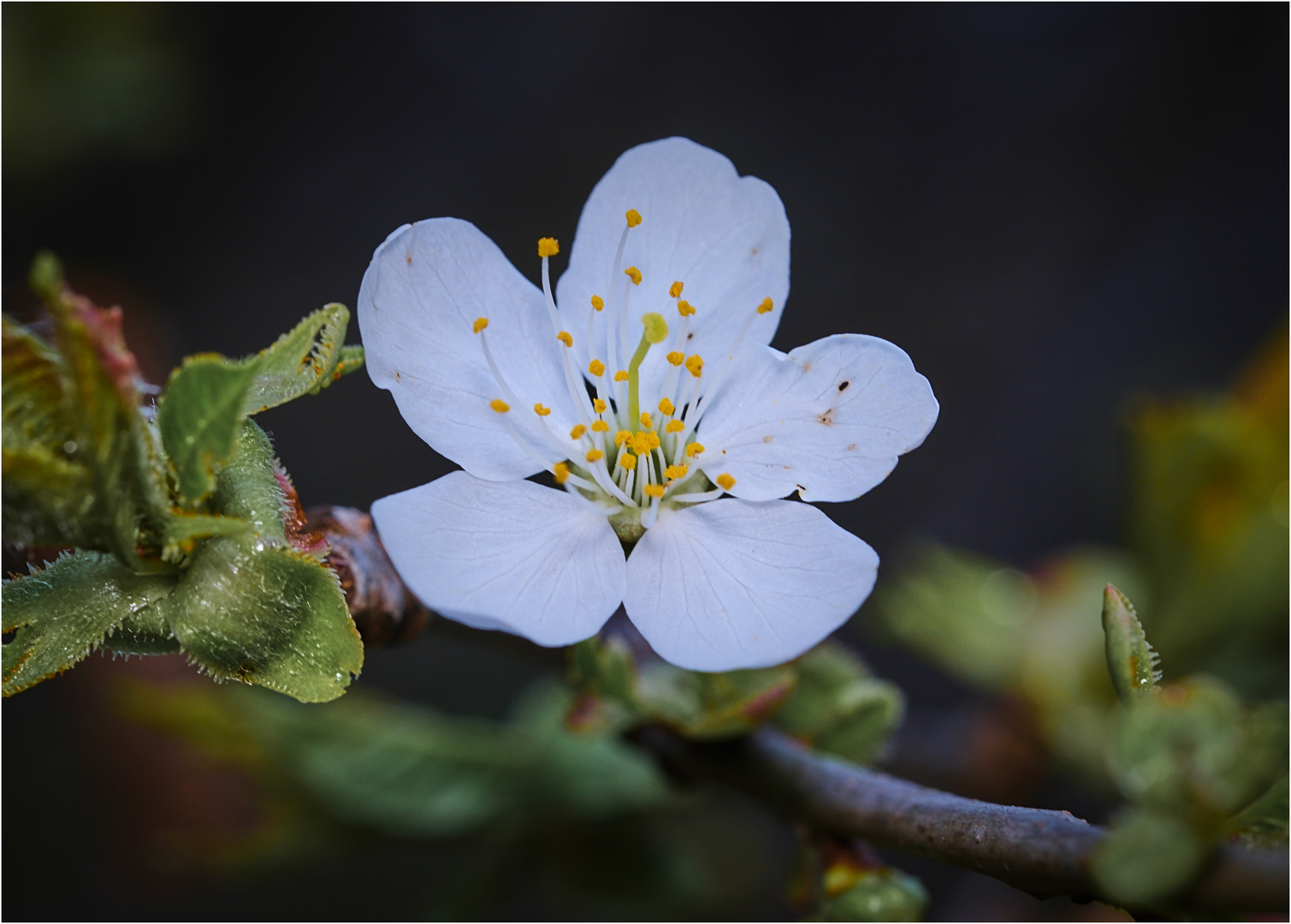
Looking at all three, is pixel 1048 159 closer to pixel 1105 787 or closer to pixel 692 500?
pixel 1105 787

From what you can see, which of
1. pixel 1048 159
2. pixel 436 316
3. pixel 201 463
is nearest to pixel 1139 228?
pixel 1048 159

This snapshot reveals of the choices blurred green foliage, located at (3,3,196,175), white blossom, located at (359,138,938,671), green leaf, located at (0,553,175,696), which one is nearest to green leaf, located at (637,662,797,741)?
white blossom, located at (359,138,938,671)

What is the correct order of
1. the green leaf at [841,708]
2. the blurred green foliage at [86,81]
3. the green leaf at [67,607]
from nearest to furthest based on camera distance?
1. the green leaf at [67,607]
2. the green leaf at [841,708]
3. the blurred green foliage at [86,81]

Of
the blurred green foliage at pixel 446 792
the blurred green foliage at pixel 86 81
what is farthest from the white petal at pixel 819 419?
the blurred green foliage at pixel 86 81

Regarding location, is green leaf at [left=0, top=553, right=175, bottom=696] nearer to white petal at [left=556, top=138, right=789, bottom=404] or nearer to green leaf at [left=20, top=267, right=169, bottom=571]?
green leaf at [left=20, top=267, right=169, bottom=571]

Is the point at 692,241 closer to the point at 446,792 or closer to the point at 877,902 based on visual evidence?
the point at 877,902

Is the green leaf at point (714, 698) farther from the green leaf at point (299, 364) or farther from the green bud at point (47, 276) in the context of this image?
the green bud at point (47, 276)

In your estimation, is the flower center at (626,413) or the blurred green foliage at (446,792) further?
the blurred green foliage at (446,792)
